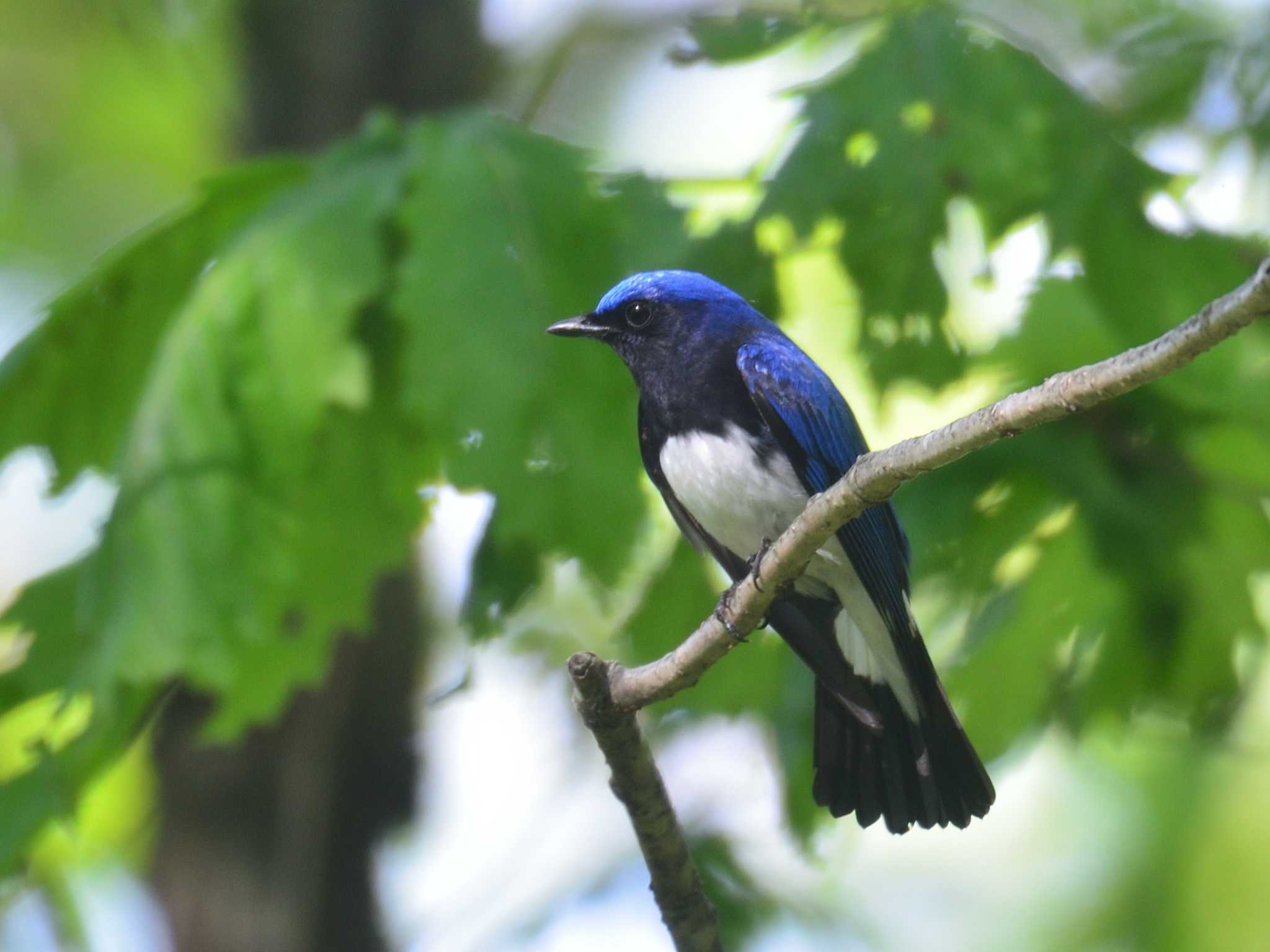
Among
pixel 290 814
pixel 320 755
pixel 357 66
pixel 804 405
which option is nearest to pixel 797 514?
pixel 804 405

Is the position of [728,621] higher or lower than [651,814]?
higher

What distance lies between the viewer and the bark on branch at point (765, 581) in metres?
2.03

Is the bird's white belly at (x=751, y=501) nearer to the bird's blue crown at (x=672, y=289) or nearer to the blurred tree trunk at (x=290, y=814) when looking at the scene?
the bird's blue crown at (x=672, y=289)

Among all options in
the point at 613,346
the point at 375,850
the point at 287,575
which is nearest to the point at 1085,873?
the point at 375,850

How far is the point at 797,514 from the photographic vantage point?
3.83m

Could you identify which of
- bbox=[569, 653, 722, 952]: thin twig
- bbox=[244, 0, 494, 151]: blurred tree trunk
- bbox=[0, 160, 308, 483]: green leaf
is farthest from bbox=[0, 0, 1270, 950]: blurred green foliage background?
bbox=[244, 0, 494, 151]: blurred tree trunk

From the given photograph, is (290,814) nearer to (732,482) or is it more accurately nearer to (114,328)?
(114,328)

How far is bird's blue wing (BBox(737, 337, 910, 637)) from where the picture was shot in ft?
11.7

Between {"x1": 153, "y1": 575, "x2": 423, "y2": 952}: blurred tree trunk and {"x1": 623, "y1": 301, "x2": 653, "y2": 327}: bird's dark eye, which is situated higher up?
{"x1": 623, "y1": 301, "x2": 653, "y2": 327}: bird's dark eye

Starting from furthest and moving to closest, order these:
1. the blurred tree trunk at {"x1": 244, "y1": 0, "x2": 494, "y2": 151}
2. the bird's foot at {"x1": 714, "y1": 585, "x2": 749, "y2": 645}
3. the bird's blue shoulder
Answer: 1. the blurred tree trunk at {"x1": 244, "y1": 0, "x2": 494, "y2": 151}
2. the bird's blue shoulder
3. the bird's foot at {"x1": 714, "y1": 585, "x2": 749, "y2": 645}

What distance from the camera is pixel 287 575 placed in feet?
11.1

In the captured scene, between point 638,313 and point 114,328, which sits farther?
point 638,313

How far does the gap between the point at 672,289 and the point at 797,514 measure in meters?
0.79

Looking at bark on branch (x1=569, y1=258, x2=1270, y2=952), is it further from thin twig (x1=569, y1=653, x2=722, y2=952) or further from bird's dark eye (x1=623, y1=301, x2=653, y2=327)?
bird's dark eye (x1=623, y1=301, x2=653, y2=327)
